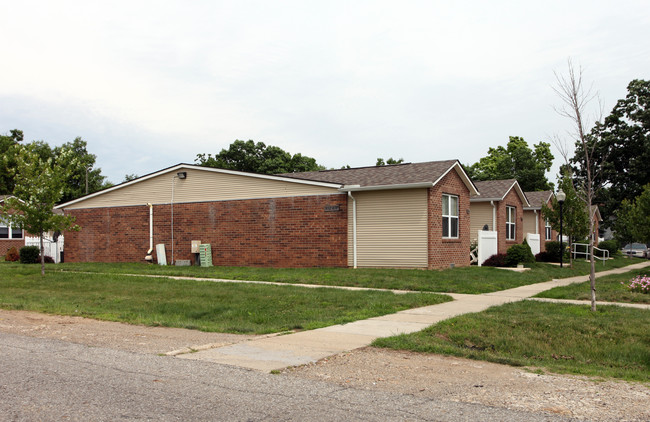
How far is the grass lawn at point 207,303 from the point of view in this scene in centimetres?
1066

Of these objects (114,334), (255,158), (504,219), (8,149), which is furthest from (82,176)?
(114,334)

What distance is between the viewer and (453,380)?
6.37 m

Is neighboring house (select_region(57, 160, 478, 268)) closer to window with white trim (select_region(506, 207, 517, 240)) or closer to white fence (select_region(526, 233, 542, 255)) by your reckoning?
window with white trim (select_region(506, 207, 517, 240))

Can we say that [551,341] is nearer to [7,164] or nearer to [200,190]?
[200,190]

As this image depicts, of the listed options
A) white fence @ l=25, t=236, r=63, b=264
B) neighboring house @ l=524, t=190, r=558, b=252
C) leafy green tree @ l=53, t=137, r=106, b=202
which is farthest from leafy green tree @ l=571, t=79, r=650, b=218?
leafy green tree @ l=53, t=137, r=106, b=202

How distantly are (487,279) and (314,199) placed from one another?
755cm

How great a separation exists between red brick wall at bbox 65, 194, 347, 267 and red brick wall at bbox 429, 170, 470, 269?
328 cm

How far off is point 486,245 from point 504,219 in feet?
16.7

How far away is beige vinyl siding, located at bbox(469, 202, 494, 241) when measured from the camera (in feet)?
91.6

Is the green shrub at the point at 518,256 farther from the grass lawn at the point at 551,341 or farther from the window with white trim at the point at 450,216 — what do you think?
the grass lawn at the point at 551,341

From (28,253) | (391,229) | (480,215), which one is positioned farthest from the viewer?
(480,215)

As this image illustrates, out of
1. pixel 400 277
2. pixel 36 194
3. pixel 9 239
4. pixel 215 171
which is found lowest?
pixel 400 277

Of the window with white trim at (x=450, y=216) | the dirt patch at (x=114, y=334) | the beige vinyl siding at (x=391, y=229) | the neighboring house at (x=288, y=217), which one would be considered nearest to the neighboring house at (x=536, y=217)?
the neighboring house at (x=288, y=217)

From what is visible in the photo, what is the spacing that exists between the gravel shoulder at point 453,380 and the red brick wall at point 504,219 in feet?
70.8
